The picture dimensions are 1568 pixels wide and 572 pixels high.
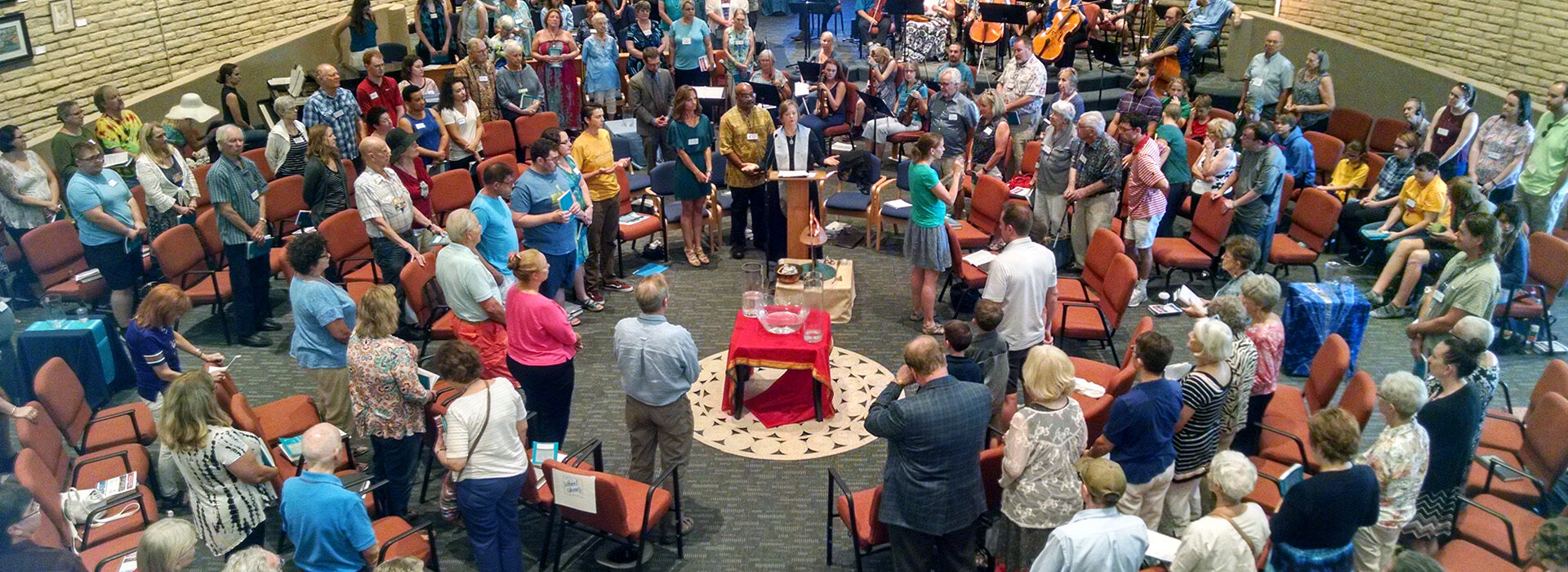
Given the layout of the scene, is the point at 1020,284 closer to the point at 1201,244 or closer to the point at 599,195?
the point at 1201,244

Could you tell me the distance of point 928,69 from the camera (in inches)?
533

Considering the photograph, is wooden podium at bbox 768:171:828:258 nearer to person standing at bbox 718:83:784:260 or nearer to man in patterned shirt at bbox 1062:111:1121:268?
person standing at bbox 718:83:784:260

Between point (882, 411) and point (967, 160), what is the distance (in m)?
5.66

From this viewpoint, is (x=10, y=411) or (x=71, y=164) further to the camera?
(x=71, y=164)

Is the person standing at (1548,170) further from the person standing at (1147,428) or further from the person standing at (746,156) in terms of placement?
the person standing at (746,156)

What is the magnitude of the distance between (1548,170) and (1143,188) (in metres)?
3.18

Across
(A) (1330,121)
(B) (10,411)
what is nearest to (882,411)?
(B) (10,411)

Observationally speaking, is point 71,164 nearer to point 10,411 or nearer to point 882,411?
point 10,411

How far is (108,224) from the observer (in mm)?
6898

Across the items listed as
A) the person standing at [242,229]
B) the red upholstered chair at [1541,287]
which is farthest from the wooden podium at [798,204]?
the red upholstered chair at [1541,287]

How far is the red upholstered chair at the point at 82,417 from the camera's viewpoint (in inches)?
205

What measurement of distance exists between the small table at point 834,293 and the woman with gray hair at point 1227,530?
3.78 m

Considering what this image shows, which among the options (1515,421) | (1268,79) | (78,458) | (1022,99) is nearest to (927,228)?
(1022,99)

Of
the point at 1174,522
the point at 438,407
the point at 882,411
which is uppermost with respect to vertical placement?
the point at 882,411
